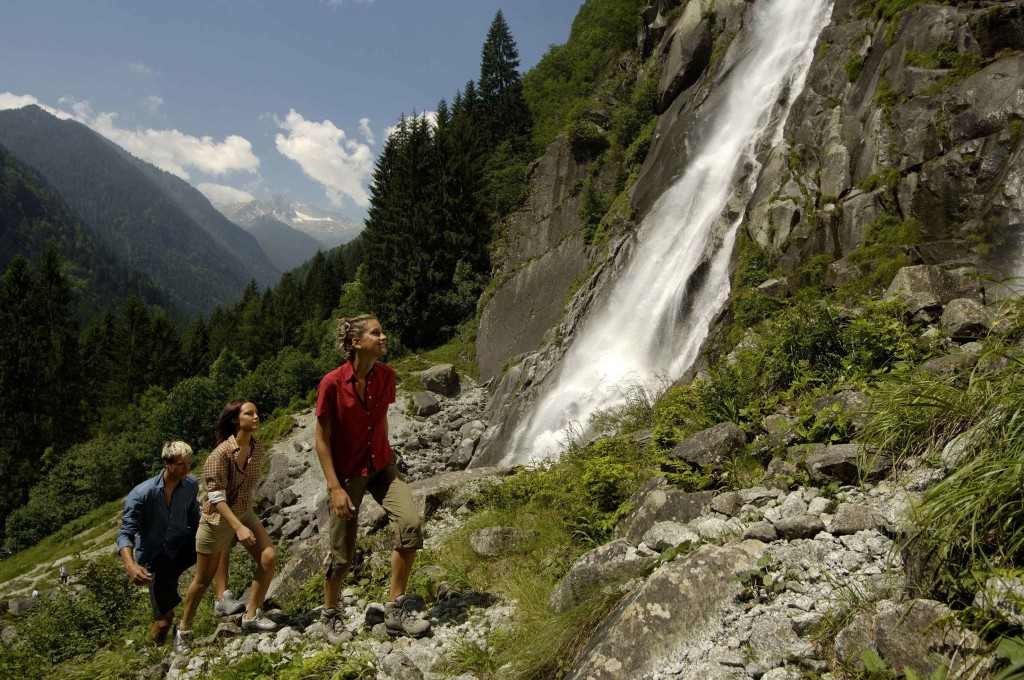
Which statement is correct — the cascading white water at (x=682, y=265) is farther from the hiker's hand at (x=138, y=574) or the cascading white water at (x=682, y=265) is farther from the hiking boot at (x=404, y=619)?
the hiker's hand at (x=138, y=574)

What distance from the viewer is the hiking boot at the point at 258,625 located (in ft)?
16.6

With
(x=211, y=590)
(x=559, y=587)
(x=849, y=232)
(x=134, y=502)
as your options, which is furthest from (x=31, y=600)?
(x=849, y=232)

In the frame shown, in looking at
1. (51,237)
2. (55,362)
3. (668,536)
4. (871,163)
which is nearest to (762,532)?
(668,536)

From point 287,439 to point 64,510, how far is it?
80.9ft

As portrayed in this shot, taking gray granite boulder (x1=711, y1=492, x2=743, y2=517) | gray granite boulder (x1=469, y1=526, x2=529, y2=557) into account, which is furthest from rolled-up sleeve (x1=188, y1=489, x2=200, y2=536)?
gray granite boulder (x1=711, y1=492, x2=743, y2=517)

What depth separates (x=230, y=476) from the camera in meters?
5.54

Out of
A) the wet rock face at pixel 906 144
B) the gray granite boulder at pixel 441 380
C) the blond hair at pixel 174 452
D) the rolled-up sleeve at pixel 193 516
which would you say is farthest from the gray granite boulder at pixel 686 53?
the rolled-up sleeve at pixel 193 516

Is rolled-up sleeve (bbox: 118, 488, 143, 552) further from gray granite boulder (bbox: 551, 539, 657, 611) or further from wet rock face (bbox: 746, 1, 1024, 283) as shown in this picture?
wet rock face (bbox: 746, 1, 1024, 283)

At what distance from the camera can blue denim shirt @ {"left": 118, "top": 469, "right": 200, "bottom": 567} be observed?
5.51 meters

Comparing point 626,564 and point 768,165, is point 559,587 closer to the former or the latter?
point 626,564

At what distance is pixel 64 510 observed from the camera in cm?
3984

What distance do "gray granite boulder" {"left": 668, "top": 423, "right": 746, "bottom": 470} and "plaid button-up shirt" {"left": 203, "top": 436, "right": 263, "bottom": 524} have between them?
167 inches

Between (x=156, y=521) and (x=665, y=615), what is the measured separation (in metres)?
5.03

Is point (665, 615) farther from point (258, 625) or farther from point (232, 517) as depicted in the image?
point (232, 517)
